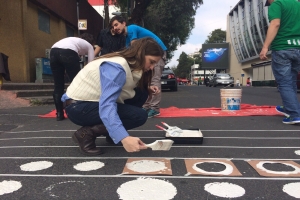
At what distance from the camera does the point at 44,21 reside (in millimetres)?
12344

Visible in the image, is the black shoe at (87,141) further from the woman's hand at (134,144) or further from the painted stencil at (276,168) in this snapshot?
the painted stencil at (276,168)

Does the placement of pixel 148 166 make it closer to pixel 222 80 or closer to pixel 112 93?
pixel 112 93

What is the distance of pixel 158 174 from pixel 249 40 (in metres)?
44.8

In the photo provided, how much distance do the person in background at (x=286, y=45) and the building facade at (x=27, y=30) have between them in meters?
8.62

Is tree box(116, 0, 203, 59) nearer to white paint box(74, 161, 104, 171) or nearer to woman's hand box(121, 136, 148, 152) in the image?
white paint box(74, 161, 104, 171)

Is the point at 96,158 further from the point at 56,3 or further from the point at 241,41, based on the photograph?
the point at 241,41

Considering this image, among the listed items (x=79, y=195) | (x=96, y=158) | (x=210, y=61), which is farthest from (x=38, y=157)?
(x=210, y=61)

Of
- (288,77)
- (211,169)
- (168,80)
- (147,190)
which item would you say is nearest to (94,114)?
(147,190)

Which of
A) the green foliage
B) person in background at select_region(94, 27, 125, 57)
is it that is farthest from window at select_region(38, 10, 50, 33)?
the green foliage

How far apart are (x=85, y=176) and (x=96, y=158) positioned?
0.42 meters

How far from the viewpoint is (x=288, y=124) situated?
3.95 meters

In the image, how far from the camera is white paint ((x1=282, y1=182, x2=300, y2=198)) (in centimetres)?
173

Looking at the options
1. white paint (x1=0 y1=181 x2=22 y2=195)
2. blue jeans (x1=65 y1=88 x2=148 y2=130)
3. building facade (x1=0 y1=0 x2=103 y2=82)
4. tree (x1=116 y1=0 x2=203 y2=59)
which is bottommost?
white paint (x1=0 y1=181 x2=22 y2=195)

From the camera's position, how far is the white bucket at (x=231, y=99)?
515 cm
